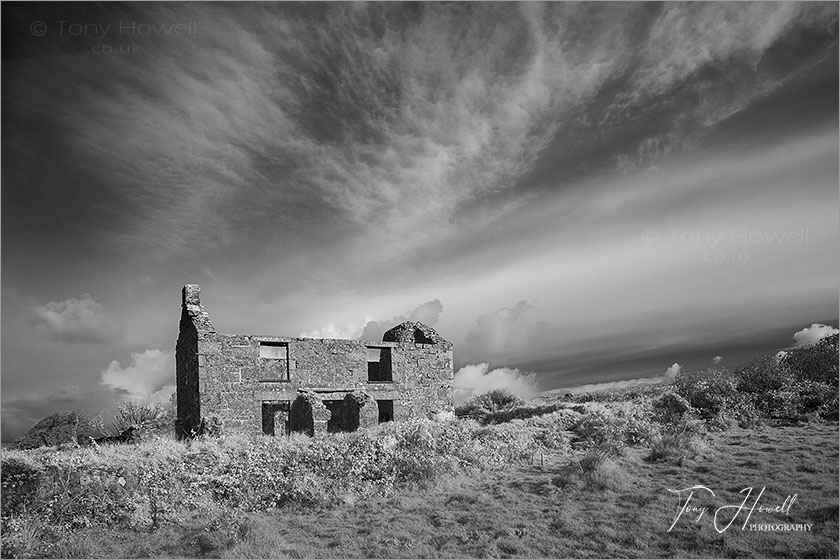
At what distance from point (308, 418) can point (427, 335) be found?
855 cm

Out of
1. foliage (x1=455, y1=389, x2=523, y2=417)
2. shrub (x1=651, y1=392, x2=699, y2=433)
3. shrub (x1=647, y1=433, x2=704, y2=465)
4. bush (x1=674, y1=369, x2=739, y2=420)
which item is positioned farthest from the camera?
foliage (x1=455, y1=389, x2=523, y2=417)

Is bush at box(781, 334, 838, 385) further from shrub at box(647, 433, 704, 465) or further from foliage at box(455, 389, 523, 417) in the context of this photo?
foliage at box(455, 389, 523, 417)

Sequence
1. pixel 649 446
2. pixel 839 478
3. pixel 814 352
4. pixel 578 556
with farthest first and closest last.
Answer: pixel 814 352, pixel 649 446, pixel 839 478, pixel 578 556

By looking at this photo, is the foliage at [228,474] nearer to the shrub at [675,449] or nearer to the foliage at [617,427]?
the foliage at [617,427]

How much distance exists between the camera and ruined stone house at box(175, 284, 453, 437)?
72.9 ft

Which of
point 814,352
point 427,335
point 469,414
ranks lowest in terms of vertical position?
point 469,414

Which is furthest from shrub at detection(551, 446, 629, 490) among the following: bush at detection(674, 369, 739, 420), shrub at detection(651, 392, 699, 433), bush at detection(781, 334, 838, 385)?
bush at detection(781, 334, 838, 385)

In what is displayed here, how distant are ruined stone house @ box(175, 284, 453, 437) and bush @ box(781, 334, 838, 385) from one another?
15.6 meters

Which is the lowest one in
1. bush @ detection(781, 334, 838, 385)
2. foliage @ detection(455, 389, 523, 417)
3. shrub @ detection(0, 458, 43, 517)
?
foliage @ detection(455, 389, 523, 417)

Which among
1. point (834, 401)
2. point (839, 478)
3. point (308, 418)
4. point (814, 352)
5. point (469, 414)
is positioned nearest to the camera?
point (839, 478)

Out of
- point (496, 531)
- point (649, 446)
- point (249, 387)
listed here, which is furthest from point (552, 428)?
point (249, 387)

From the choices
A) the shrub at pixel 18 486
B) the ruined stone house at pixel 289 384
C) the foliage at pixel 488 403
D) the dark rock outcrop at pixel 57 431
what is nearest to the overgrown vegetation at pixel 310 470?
the shrub at pixel 18 486

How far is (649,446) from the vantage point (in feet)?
56.1

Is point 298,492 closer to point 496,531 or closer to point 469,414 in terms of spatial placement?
point 496,531
